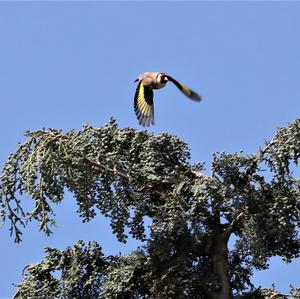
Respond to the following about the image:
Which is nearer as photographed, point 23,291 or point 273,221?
point 273,221

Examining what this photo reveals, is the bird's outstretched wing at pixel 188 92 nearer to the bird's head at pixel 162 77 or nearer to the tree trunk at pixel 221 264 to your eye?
the bird's head at pixel 162 77

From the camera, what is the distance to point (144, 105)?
10297mm

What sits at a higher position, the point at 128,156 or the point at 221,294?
the point at 128,156

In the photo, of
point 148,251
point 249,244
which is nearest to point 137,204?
point 148,251

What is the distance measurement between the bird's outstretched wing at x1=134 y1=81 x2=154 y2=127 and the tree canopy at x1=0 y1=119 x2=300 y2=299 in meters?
0.19

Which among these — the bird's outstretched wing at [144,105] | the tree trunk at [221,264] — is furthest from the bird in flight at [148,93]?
the tree trunk at [221,264]

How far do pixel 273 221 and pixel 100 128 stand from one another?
2.07 meters

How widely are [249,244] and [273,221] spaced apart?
37 cm

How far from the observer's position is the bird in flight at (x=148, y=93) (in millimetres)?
10078

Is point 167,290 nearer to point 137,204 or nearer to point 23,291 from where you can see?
point 137,204

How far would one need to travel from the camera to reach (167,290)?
9633 mm

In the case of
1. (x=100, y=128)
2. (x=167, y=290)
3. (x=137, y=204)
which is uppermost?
(x=100, y=128)

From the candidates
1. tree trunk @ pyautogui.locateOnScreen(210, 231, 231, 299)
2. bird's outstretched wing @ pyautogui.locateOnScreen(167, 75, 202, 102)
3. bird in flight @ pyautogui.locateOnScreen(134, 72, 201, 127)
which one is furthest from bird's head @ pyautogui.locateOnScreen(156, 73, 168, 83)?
tree trunk @ pyautogui.locateOnScreen(210, 231, 231, 299)

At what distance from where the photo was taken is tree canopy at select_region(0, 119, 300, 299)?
31.4ft
